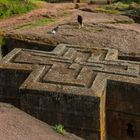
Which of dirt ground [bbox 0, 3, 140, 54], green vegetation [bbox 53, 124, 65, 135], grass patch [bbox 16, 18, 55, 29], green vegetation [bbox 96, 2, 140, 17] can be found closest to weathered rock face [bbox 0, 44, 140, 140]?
green vegetation [bbox 53, 124, 65, 135]

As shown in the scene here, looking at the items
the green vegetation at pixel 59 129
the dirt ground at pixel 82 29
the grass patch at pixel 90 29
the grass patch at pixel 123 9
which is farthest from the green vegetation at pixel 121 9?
the green vegetation at pixel 59 129

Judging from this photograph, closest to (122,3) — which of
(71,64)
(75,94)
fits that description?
(71,64)

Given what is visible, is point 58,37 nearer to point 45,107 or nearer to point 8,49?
point 8,49

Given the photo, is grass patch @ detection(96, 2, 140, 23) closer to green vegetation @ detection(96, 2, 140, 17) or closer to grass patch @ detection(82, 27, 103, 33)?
green vegetation @ detection(96, 2, 140, 17)

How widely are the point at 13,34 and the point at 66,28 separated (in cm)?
210

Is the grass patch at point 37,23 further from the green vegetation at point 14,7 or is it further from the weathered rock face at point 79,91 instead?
the weathered rock face at point 79,91

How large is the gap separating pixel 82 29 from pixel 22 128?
25.0 feet

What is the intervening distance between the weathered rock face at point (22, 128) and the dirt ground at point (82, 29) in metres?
4.93

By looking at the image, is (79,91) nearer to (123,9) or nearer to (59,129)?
(59,129)

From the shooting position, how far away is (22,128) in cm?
902

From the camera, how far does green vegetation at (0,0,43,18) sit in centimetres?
1934

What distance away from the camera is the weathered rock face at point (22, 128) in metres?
8.67

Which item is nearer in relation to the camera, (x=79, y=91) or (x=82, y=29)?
(x=79, y=91)

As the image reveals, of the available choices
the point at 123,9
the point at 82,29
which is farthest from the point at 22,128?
the point at 123,9
